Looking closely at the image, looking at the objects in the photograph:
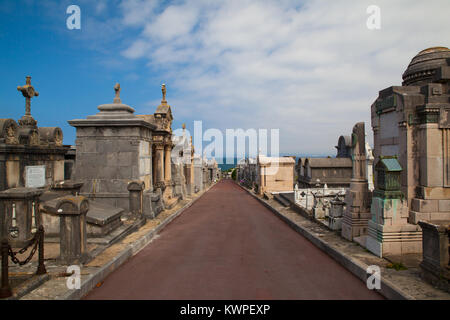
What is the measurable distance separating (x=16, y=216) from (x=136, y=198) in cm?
415

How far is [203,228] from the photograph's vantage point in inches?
436

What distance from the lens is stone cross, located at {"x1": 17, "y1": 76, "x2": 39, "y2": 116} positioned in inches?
468

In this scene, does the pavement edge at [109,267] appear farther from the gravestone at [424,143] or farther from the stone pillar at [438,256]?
the gravestone at [424,143]

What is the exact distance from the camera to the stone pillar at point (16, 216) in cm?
730

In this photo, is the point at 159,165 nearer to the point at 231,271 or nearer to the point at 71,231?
the point at 71,231

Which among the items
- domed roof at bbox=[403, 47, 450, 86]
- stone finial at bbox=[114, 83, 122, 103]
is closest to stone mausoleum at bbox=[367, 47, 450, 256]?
domed roof at bbox=[403, 47, 450, 86]

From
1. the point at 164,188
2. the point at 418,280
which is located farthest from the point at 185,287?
the point at 164,188

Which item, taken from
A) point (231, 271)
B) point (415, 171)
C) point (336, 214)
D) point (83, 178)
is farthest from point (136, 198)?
point (415, 171)

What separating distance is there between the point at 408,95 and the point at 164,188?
43.5 ft

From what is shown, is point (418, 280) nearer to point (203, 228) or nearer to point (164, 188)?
point (203, 228)

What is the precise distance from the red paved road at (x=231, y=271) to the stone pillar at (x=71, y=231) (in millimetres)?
961

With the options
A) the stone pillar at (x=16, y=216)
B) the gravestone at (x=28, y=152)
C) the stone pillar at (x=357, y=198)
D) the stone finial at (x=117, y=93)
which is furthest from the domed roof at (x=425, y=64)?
the gravestone at (x=28, y=152)

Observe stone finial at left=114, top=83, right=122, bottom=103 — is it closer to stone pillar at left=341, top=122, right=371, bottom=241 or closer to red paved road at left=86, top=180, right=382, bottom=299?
red paved road at left=86, top=180, right=382, bottom=299

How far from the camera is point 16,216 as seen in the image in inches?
290
